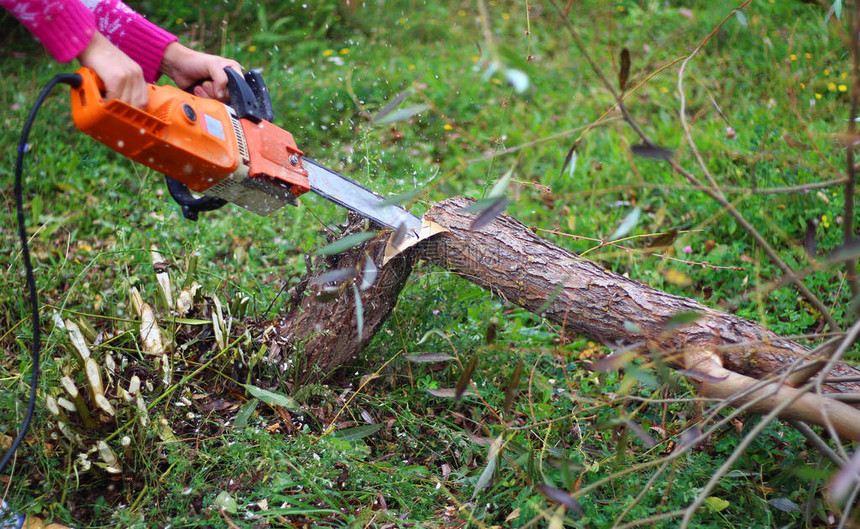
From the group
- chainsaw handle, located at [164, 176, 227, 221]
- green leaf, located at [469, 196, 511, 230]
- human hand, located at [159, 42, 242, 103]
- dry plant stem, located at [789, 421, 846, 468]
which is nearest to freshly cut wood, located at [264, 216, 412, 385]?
chainsaw handle, located at [164, 176, 227, 221]

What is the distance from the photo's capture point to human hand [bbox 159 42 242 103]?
6.64ft

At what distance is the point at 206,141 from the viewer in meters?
1.76

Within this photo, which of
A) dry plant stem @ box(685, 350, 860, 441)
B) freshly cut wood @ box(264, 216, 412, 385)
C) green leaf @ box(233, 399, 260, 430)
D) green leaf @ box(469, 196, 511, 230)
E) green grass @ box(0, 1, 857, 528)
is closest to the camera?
green leaf @ box(469, 196, 511, 230)

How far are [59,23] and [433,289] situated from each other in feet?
4.38

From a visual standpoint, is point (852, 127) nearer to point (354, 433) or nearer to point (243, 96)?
point (354, 433)

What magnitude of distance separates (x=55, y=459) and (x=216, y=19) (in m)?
3.58

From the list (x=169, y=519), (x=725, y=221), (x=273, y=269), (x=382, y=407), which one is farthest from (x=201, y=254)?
(x=725, y=221)

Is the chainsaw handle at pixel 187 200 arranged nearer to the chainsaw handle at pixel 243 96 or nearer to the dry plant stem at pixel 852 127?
the chainsaw handle at pixel 243 96

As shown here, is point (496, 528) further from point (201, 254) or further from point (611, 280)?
point (201, 254)

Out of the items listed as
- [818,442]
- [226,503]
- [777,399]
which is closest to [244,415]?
[226,503]

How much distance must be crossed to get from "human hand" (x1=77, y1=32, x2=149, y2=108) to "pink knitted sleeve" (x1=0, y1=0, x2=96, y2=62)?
24 millimetres

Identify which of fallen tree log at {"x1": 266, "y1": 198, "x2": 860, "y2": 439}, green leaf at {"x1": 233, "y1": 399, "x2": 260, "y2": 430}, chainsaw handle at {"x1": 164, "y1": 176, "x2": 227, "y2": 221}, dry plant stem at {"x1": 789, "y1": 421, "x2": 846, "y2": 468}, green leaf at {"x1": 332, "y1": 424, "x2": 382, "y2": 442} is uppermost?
chainsaw handle at {"x1": 164, "y1": 176, "x2": 227, "y2": 221}

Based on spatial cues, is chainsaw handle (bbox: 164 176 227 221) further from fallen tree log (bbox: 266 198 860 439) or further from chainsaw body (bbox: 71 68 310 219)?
fallen tree log (bbox: 266 198 860 439)

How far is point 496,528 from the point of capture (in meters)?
1.66
